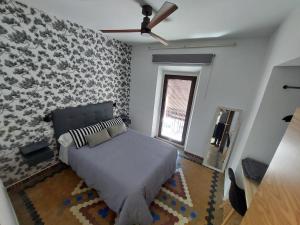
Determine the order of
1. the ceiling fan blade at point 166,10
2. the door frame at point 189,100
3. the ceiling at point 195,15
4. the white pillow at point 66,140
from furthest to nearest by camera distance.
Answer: the door frame at point 189,100
the white pillow at point 66,140
the ceiling at point 195,15
the ceiling fan blade at point 166,10

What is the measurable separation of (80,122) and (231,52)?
3.31 meters

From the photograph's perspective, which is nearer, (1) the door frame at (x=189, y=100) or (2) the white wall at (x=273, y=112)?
(2) the white wall at (x=273, y=112)

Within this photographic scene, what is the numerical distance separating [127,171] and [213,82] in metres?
2.42

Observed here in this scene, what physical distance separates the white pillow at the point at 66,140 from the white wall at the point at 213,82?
6.73 feet

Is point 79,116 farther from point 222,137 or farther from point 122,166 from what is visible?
point 222,137

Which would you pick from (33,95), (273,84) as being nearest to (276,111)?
(273,84)

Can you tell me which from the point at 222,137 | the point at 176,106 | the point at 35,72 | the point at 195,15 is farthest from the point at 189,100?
the point at 35,72

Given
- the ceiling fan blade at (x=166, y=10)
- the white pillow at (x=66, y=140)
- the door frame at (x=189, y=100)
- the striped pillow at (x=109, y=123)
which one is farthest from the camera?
the door frame at (x=189, y=100)

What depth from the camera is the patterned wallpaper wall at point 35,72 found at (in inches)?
72.7

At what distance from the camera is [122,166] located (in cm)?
202

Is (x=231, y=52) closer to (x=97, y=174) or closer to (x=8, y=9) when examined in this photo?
(x=97, y=174)

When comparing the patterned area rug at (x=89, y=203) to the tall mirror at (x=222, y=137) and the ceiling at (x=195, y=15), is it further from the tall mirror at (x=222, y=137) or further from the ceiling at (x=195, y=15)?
the ceiling at (x=195, y=15)

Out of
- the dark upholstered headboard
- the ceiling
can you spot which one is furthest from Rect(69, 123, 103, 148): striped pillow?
the ceiling

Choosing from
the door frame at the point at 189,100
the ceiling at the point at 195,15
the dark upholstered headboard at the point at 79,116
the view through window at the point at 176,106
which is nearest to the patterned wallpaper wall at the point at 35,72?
the dark upholstered headboard at the point at 79,116
